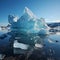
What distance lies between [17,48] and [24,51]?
0.65 metres

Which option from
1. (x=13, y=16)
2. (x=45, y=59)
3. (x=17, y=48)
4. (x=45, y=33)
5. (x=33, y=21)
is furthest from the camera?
(x=13, y=16)

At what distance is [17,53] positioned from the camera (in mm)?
7066

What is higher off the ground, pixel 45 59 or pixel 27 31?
A: pixel 27 31

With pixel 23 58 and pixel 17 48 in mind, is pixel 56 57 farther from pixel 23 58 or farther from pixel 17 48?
pixel 17 48

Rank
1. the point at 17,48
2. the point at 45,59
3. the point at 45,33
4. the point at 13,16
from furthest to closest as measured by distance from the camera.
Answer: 1. the point at 13,16
2. the point at 45,33
3. the point at 17,48
4. the point at 45,59

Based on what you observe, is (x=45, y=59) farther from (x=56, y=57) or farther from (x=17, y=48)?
(x=17, y=48)

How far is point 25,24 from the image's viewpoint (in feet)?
51.2

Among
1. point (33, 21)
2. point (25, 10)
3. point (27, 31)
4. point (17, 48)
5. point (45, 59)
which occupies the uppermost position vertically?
point (25, 10)

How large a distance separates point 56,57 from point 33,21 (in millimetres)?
8188

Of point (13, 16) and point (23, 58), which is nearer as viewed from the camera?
point (23, 58)

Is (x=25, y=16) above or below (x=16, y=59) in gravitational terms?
above

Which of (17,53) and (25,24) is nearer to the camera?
(17,53)

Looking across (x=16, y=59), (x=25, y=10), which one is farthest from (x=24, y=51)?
(x=25, y=10)

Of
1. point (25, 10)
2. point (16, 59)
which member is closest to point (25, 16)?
point (25, 10)
